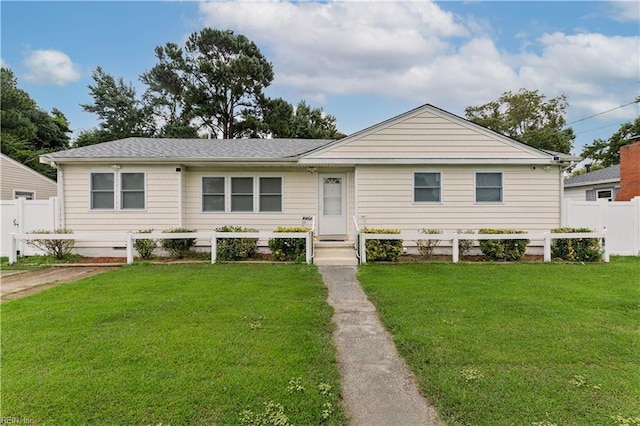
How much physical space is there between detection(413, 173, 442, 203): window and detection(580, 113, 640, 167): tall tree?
2466 cm

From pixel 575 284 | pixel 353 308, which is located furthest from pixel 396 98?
pixel 353 308

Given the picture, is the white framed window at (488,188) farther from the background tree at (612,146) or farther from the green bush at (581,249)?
the background tree at (612,146)

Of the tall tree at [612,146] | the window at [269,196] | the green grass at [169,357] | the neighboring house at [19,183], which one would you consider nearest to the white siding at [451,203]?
the window at [269,196]

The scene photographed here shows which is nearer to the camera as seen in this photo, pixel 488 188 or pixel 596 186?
pixel 488 188

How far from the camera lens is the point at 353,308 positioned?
5.25 m

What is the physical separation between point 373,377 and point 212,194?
9.01 metres

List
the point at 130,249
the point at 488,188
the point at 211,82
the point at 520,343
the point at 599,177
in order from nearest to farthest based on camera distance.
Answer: the point at 520,343
the point at 130,249
the point at 488,188
the point at 599,177
the point at 211,82

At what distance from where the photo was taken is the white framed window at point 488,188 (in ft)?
34.1

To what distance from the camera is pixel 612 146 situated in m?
29.9

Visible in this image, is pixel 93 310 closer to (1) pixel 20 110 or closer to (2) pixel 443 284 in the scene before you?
(2) pixel 443 284

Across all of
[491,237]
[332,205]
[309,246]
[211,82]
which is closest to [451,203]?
[491,237]

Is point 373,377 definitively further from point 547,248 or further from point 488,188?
point 488,188

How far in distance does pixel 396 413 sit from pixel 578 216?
1092 cm

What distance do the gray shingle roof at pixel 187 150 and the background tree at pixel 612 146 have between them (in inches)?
1087
